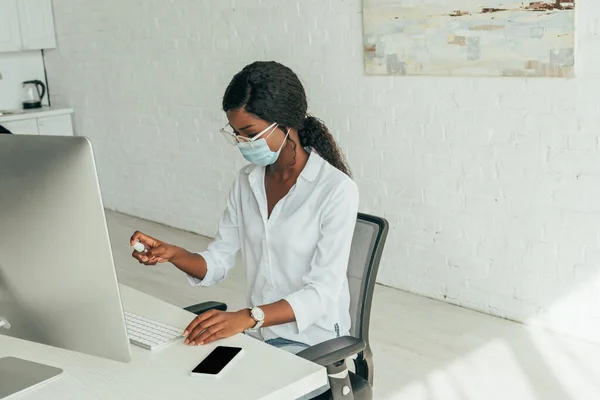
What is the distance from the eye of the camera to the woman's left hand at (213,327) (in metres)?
1.61

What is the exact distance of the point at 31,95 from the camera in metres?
6.13

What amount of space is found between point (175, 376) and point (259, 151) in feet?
2.32

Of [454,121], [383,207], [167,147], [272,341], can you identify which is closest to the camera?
[272,341]

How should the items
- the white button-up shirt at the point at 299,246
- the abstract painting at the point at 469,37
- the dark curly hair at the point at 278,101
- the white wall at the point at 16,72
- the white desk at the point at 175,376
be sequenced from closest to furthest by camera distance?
the white desk at the point at 175,376 < the white button-up shirt at the point at 299,246 < the dark curly hair at the point at 278,101 < the abstract painting at the point at 469,37 < the white wall at the point at 16,72

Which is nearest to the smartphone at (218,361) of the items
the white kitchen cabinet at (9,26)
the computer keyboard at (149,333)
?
the computer keyboard at (149,333)

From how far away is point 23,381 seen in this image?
1.48 meters

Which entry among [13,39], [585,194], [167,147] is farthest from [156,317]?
[13,39]

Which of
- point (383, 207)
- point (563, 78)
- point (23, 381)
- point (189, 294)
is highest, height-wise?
point (563, 78)

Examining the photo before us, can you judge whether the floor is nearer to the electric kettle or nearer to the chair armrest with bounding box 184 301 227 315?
the chair armrest with bounding box 184 301 227 315

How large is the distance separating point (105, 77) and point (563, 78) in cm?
350

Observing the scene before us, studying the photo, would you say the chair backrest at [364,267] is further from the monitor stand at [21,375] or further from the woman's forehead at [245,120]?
Result: the monitor stand at [21,375]

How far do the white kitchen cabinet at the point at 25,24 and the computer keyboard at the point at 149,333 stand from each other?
185 inches

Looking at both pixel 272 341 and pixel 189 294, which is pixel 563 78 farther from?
pixel 189 294

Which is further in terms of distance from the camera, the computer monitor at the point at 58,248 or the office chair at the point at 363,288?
the office chair at the point at 363,288
